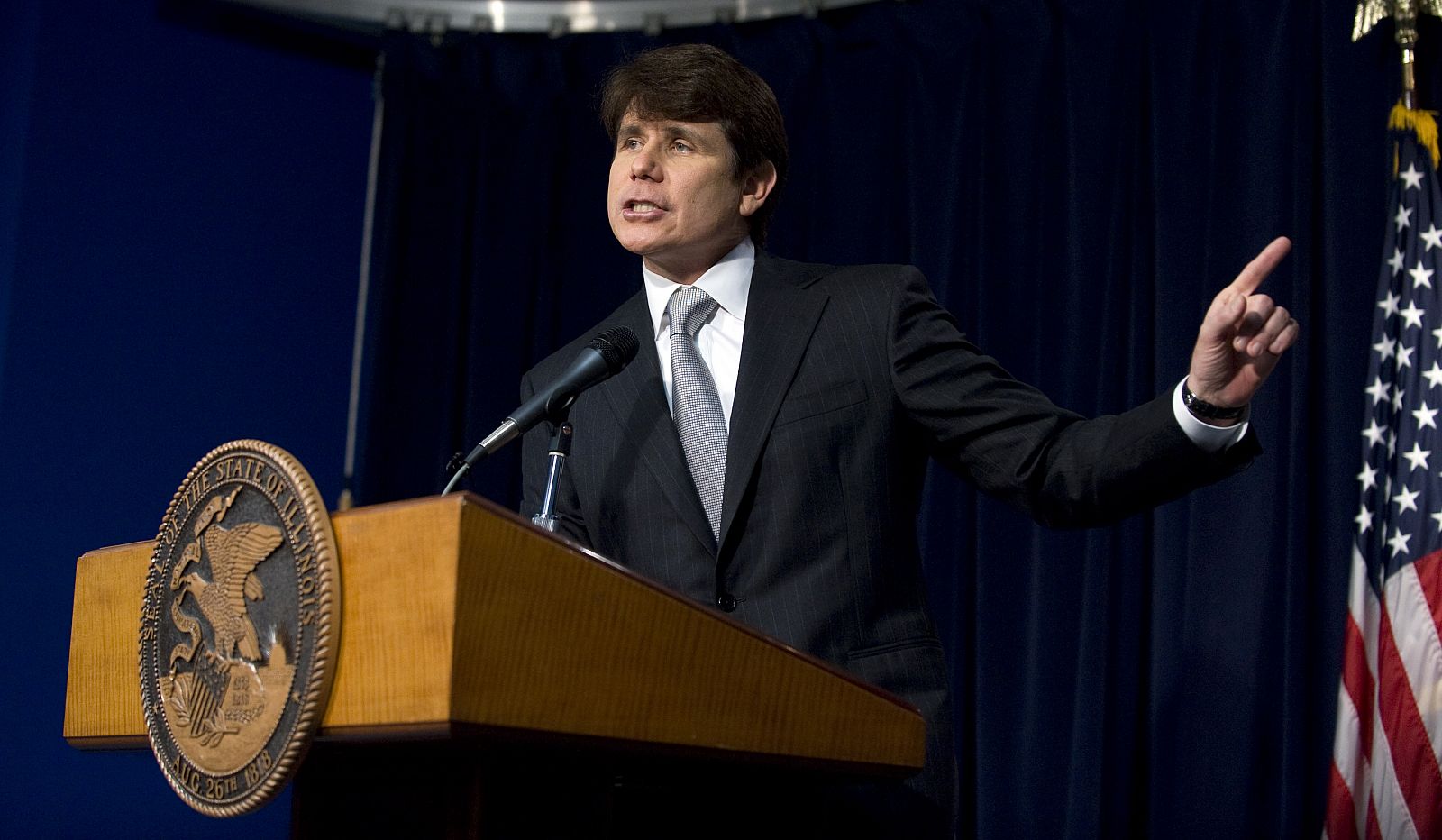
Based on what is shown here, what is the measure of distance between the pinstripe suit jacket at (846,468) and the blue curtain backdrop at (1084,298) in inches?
58.8

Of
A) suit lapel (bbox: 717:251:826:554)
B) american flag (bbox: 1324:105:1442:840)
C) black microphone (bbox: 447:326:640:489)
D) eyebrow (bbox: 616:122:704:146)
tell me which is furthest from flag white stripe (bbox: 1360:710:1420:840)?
black microphone (bbox: 447:326:640:489)

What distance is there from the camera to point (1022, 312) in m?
3.65

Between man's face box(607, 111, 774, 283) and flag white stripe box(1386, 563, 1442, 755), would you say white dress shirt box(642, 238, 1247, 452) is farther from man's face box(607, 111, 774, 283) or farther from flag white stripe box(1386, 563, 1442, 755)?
flag white stripe box(1386, 563, 1442, 755)

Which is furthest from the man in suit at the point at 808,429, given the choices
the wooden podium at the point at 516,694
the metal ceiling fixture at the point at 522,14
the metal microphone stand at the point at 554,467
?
the metal ceiling fixture at the point at 522,14

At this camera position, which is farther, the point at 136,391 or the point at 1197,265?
the point at 136,391

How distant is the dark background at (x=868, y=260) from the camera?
3.17m

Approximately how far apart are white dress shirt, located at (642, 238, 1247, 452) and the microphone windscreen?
0.24m

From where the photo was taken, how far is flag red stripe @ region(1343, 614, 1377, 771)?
2.93m

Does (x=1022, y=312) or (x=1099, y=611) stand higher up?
(x=1022, y=312)

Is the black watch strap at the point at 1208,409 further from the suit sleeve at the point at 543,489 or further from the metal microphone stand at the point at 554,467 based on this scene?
the suit sleeve at the point at 543,489

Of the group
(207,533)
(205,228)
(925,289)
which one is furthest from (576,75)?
(207,533)

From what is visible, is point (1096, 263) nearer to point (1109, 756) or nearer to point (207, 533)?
point (1109, 756)

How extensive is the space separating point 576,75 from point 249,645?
11.9 feet

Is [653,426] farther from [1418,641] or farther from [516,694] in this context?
[1418,641]
